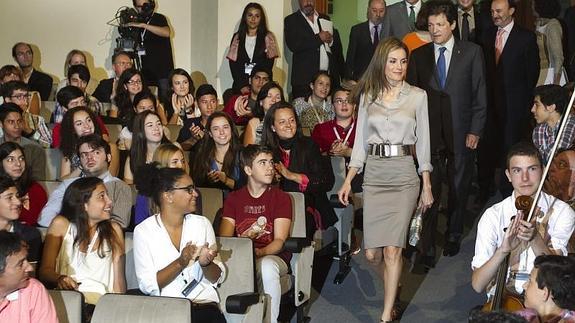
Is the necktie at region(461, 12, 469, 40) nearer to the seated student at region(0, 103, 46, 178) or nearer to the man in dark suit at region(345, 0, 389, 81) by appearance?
the man in dark suit at region(345, 0, 389, 81)

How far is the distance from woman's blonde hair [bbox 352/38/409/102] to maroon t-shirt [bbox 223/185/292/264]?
2.31 ft

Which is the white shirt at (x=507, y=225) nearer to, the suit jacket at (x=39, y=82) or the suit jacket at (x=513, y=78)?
the suit jacket at (x=513, y=78)

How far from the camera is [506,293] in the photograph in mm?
4012

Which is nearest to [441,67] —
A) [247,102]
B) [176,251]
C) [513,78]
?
[513,78]

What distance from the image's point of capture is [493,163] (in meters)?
7.41

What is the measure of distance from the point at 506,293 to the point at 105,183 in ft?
8.06

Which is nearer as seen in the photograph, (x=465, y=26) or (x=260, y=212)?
(x=260, y=212)

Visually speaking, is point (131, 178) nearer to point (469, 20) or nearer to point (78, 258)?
point (78, 258)

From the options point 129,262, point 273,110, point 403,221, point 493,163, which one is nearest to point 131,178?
point 273,110

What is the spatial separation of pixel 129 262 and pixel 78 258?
24 centimetres

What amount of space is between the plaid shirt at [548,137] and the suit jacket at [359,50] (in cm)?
260

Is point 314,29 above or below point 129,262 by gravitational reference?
above

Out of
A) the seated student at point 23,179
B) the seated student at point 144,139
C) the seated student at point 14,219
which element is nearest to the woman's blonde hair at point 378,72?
the seated student at point 144,139

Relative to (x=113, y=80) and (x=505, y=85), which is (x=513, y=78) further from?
(x=113, y=80)
